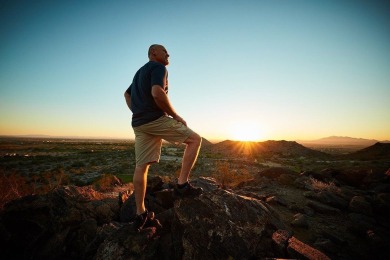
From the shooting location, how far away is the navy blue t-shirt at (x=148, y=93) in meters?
3.12

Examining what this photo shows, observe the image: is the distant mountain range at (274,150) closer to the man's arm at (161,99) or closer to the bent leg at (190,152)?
the bent leg at (190,152)

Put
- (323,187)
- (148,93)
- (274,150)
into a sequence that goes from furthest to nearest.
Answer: (274,150)
(323,187)
(148,93)

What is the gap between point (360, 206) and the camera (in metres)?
6.10

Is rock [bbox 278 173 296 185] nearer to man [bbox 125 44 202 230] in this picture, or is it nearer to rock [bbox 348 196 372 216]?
rock [bbox 348 196 372 216]

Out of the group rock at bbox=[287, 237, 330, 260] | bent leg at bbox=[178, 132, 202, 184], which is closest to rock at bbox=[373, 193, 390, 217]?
rock at bbox=[287, 237, 330, 260]

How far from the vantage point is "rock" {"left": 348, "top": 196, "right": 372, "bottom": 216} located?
5.96 m

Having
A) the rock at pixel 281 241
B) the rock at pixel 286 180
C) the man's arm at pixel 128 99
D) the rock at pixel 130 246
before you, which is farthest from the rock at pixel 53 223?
the rock at pixel 286 180

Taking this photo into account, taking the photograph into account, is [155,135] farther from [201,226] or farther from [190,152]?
[201,226]

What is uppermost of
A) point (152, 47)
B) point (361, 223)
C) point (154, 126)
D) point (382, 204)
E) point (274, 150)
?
point (152, 47)

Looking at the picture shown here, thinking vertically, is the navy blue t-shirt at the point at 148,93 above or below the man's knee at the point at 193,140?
above

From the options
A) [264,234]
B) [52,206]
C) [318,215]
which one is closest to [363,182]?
[318,215]

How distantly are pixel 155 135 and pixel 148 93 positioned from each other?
0.66 m

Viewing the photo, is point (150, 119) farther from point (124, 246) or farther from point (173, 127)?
point (124, 246)

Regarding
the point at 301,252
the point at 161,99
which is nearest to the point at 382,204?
the point at 301,252
